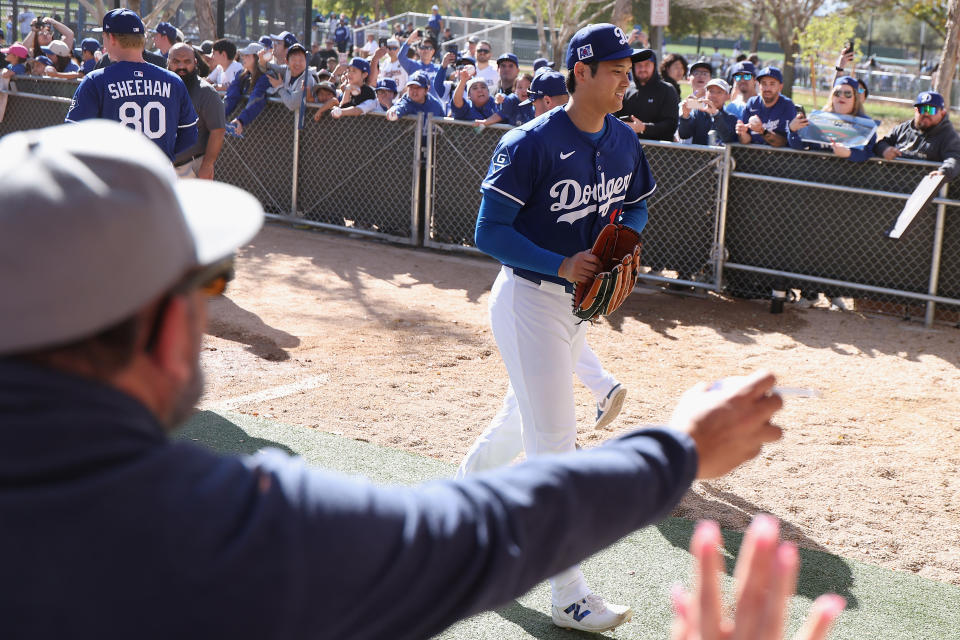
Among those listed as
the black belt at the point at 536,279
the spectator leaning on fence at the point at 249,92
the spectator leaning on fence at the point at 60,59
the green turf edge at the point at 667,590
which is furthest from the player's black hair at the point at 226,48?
the black belt at the point at 536,279

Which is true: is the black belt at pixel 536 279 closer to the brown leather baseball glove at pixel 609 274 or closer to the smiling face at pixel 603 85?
the brown leather baseball glove at pixel 609 274

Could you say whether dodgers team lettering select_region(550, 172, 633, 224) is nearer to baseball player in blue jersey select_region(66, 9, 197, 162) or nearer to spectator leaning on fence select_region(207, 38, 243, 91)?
baseball player in blue jersey select_region(66, 9, 197, 162)

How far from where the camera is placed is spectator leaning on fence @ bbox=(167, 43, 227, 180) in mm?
8031

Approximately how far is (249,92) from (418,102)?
2.30 m

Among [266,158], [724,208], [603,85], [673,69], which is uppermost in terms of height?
[673,69]

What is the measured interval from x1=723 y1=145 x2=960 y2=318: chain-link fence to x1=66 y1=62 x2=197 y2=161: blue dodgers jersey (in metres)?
5.14

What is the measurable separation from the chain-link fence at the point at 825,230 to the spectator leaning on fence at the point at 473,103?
10.6 ft

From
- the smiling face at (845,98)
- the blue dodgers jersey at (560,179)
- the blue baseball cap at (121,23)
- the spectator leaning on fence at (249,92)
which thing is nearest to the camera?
the blue dodgers jersey at (560,179)

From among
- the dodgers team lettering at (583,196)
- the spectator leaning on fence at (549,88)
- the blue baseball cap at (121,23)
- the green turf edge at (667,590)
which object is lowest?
the green turf edge at (667,590)

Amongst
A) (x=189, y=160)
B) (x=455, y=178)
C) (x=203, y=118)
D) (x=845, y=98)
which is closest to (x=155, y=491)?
(x=203, y=118)

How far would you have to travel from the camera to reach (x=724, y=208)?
972 centimetres

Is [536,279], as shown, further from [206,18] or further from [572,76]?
[206,18]

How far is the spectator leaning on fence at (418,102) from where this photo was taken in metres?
11.6

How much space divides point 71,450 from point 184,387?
7.3 inches
